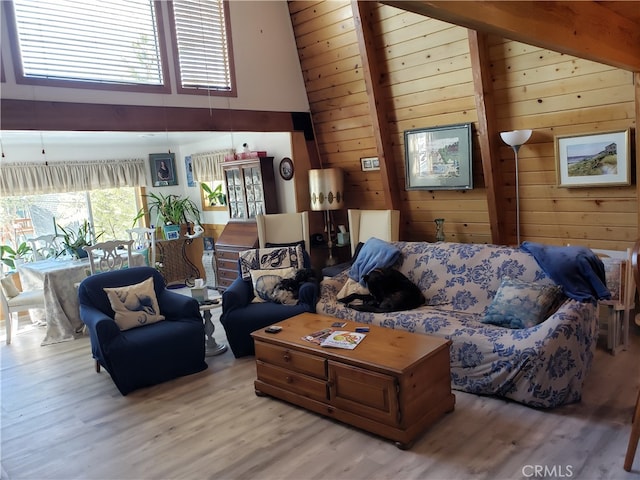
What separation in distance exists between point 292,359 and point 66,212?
4948 mm

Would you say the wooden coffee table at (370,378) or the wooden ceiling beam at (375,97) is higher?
the wooden ceiling beam at (375,97)

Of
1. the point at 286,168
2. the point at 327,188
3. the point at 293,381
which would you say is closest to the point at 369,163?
the point at 327,188

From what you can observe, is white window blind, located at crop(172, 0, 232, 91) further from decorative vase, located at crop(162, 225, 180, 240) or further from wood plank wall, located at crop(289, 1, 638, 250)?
decorative vase, located at crop(162, 225, 180, 240)

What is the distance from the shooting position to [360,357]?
2.71m

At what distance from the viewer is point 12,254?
5934 mm

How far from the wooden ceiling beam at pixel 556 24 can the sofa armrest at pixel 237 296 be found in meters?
2.77

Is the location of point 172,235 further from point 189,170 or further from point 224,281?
point 224,281

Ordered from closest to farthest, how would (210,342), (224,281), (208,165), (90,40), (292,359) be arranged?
(292,359) < (90,40) < (210,342) < (224,281) < (208,165)

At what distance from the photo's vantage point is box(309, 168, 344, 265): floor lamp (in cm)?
530

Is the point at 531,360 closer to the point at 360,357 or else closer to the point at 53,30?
the point at 360,357

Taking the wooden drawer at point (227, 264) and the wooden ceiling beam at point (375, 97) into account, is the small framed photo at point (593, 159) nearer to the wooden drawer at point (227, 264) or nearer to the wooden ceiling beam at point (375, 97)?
the wooden ceiling beam at point (375, 97)

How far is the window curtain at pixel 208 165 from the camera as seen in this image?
673 cm

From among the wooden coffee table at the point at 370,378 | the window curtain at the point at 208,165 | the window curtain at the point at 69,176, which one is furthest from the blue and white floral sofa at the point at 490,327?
the window curtain at the point at 69,176

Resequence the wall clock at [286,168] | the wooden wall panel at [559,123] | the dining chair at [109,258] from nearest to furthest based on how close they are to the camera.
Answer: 1. the wooden wall panel at [559,123]
2. the dining chair at [109,258]
3. the wall clock at [286,168]
